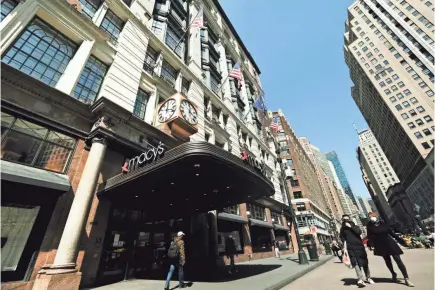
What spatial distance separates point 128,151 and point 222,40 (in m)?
26.8

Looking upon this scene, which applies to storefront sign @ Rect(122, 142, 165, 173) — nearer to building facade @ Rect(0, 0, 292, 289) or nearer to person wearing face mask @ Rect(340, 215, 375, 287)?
building facade @ Rect(0, 0, 292, 289)

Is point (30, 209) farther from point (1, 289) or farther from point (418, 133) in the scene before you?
point (418, 133)

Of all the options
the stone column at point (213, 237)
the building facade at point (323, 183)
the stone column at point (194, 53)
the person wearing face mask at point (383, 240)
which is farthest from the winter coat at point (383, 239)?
the building facade at point (323, 183)

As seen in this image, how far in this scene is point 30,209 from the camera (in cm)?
727

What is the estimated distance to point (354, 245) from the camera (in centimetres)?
662

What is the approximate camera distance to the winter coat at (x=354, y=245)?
6.39 meters

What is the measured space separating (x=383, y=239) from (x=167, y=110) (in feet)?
37.7

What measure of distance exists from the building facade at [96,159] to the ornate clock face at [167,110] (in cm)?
8

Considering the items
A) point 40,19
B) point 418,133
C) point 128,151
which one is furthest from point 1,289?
point 418,133

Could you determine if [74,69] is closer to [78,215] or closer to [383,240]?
[78,215]

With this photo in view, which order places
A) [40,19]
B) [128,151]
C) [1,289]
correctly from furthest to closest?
[128,151] < [40,19] < [1,289]

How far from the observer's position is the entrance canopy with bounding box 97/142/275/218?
24.1ft

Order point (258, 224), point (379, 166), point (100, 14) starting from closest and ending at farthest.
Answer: point (100, 14) < point (258, 224) < point (379, 166)

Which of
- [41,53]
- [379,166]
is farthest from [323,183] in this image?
[41,53]
